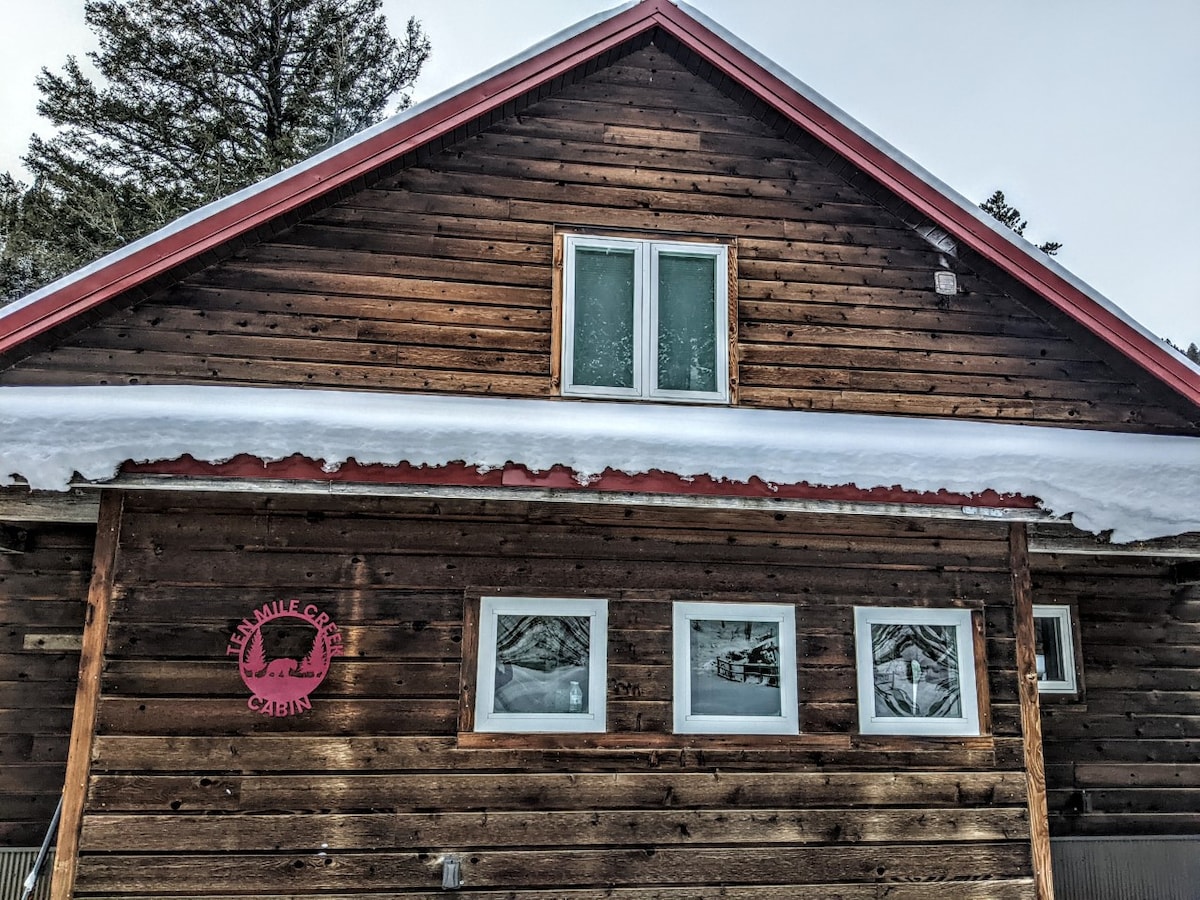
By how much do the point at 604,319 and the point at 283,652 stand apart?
344cm

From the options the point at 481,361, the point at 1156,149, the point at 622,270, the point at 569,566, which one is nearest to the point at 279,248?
the point at 481,361

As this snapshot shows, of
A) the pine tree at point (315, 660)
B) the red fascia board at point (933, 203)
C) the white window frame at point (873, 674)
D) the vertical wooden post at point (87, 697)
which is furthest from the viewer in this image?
the red fascia board at point (933, 203)

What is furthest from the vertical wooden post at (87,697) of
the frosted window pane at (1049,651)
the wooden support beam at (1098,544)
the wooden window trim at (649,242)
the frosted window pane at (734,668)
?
the frosted window pane at (1049,651)

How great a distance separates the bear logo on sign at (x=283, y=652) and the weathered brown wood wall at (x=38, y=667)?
6.91 feet

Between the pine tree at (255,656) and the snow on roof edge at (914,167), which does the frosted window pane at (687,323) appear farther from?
the pine tree at (255,656)

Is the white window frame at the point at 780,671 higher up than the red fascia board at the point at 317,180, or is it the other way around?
the red fascia board at the point at 317,180

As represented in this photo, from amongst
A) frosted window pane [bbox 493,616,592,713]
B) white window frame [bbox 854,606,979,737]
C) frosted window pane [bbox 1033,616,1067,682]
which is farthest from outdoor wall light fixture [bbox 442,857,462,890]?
frosted window pane [bbox 1033,616,1067,682]

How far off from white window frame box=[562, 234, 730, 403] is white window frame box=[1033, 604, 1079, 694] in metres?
3.69

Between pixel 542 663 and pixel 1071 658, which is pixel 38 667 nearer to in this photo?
pixel 542 663

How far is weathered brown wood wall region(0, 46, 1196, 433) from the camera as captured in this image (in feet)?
21.0

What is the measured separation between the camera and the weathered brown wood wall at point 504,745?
5.18m

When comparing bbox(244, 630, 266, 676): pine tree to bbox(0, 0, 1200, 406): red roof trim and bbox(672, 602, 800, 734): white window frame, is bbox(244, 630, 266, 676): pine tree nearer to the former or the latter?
bbox(672, 602, 800, 734): white window frame

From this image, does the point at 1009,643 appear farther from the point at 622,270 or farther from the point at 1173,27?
the point at 1173,27

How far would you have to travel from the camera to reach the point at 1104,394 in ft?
23.9
